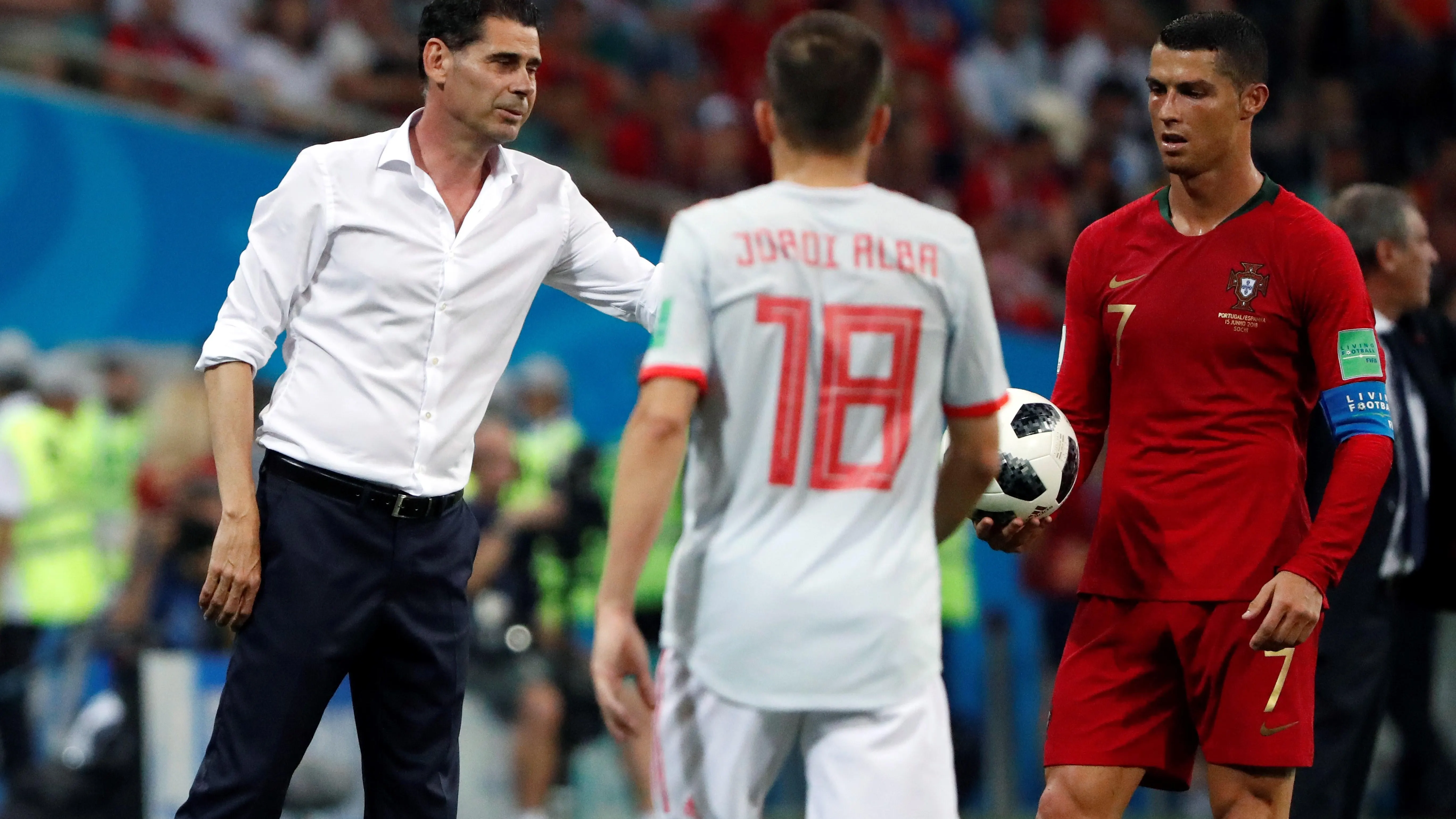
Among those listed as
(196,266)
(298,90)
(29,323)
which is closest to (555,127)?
(298,90)

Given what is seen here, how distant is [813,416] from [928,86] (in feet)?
32.8

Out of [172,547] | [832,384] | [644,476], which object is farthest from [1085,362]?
[172,547]

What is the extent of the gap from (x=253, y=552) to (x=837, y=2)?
9.64 m

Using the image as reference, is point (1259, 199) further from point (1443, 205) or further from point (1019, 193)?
point (1443, 205)

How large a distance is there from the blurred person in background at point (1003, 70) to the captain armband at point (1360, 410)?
9.06 metres

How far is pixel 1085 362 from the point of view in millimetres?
4516

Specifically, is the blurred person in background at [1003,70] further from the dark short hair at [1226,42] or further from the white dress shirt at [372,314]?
the white dress shirt at [372,314]

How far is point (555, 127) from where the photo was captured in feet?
36.6

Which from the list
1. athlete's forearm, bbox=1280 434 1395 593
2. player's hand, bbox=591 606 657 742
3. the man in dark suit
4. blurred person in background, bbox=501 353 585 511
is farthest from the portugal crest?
blurred person in background, bbox=501 353 585 511

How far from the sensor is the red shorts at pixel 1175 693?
408 cm

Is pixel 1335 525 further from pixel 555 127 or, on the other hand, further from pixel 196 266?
pixel 555 127

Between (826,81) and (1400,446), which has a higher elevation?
(826,81)

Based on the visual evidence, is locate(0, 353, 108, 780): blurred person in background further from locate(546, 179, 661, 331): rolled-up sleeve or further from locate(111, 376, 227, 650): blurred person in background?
locate(546, 179, 661, 331): rolled-up sleeve

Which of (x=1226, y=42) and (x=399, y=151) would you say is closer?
(x=399, y=151)
